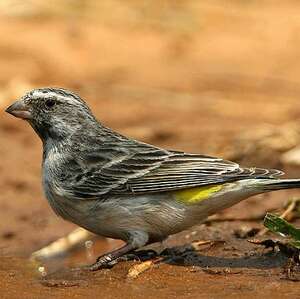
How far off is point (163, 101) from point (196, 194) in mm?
6192

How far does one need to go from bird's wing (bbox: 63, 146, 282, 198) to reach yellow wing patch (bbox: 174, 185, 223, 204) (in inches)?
3.0

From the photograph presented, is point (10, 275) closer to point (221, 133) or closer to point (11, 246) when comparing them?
point (11, 246)

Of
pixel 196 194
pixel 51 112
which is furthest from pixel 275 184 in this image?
pixel 51 112

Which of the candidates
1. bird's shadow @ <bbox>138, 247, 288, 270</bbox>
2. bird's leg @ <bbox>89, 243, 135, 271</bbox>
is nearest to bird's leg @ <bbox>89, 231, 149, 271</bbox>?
bird's leg @ <bbox>89, 243, 135, 271</bbox>

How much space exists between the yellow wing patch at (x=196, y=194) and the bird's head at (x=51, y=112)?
1.24 metres

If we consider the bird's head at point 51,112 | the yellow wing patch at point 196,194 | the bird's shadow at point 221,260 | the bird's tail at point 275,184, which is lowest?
the bird's shadow at point 221,260

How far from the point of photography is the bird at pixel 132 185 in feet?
26.7

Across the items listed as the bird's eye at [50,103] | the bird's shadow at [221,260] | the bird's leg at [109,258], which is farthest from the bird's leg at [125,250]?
the bird's eye at [50,103]

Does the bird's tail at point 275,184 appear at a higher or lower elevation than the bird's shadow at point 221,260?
higher

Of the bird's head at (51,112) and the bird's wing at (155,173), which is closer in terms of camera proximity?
the bird's wing at (155,173)

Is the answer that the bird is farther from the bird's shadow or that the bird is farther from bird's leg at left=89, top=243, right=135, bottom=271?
the bird's shadow

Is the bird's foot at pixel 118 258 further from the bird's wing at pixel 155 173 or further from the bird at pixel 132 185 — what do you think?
the bird's wing at pixel 155 173

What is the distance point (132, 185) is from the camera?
8359mm

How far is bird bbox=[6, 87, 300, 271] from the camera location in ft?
26.7
